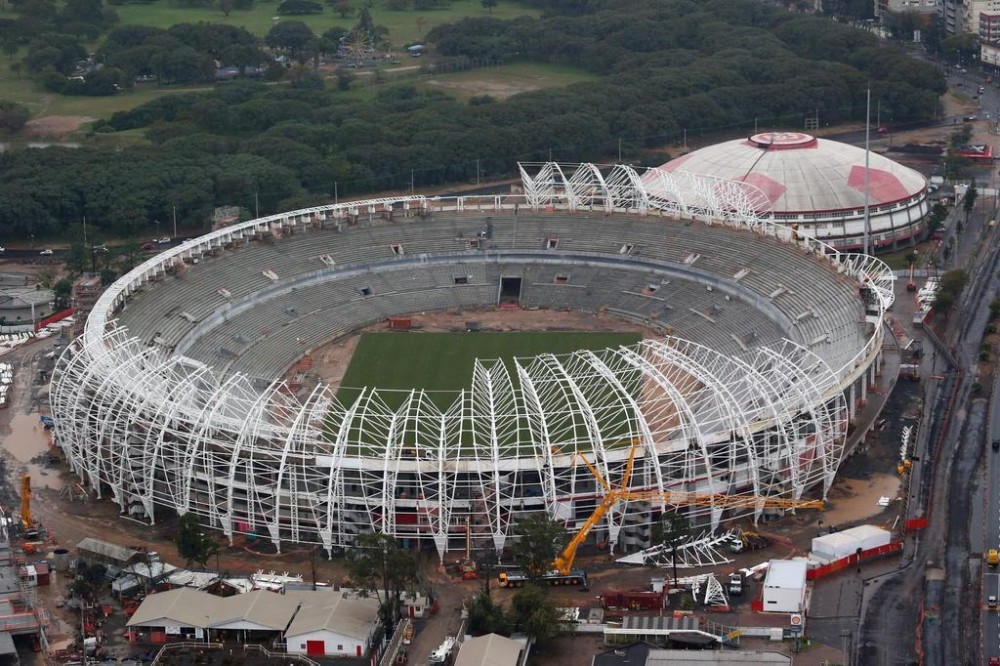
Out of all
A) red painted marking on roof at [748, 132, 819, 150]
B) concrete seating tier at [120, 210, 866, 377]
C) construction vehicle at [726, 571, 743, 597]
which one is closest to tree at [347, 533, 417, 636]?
construction vehicle at [726, 571, 743, 597]

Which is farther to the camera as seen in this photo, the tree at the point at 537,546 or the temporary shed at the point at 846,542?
the temporary shed at the point at 846,542

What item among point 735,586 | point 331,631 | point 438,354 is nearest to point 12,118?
point 438,354

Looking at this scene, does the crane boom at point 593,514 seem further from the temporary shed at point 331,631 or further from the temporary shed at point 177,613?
the temporary shed at point 177,613

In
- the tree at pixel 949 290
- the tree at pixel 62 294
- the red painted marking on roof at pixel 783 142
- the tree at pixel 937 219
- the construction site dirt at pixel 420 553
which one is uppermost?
the red painted marking on roof at pixel 783 142

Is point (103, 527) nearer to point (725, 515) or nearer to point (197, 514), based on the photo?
point (197, 514)

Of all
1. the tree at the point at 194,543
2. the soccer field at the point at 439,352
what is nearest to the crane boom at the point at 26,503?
the tree at the point at 194,543

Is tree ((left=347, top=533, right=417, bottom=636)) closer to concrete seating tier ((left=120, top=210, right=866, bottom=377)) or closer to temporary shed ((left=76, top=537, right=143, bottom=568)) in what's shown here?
temporary shed ((left=76, top=537, right=143, bottom=568))
